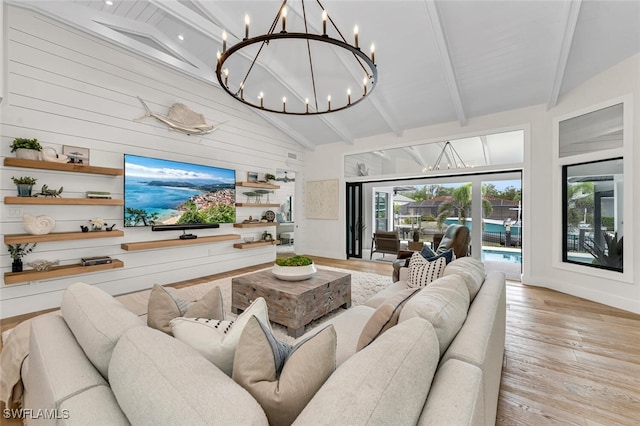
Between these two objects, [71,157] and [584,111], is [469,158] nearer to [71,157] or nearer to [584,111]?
[584,111]

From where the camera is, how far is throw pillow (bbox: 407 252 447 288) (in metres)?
2.33

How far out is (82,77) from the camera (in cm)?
363

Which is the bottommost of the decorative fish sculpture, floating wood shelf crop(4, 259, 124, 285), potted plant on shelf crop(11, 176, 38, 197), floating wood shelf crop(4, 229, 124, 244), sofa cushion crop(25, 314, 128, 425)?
floating wood shelf crop(4, 259, 124, 285)

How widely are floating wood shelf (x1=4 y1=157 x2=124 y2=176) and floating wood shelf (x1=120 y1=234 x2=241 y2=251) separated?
1.05 meters

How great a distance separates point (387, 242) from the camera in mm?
6586

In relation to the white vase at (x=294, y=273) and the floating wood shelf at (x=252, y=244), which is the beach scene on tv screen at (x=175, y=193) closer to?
the floating wood shelf at (x=252, y=244)

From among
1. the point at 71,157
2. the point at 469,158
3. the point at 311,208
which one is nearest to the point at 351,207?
the point at 311,208

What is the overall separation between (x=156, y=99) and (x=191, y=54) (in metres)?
1.07

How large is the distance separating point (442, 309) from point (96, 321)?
1.46 m

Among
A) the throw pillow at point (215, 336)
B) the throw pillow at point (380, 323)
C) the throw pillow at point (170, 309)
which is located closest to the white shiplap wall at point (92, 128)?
the throw pillow at point (170, 309)

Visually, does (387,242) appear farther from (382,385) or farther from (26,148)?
(26,148)

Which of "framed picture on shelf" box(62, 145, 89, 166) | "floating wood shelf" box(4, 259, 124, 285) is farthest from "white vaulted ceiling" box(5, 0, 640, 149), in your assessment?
"floating wood shelf" box(4, 259, 124, 285)

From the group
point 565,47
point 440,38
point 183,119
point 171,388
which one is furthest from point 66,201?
point 565,47

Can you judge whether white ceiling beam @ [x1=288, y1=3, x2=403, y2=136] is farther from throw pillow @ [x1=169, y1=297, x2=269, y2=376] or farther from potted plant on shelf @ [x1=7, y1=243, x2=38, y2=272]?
potted plant on shelf @ [x1=7, y1=243, x2=38, y2=272]
